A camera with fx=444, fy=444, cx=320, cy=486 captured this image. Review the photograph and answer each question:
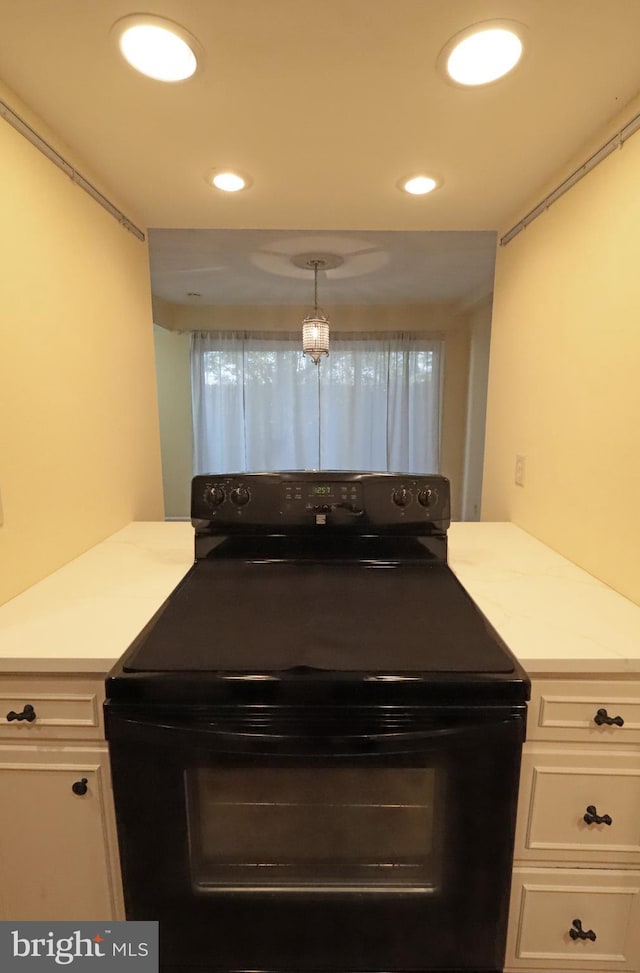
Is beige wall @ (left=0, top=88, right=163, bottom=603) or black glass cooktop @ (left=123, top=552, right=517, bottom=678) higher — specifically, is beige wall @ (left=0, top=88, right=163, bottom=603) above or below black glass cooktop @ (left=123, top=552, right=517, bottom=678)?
above

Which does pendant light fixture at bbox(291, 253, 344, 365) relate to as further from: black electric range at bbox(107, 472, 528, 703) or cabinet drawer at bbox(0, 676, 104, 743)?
cabinet drawer at bbox(0, 676, 104, 743)

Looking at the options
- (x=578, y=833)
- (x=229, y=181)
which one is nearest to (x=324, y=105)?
(x=229, y=181)

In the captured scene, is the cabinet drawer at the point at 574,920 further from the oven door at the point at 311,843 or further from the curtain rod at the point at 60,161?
the curtain rod at the point at 60,161

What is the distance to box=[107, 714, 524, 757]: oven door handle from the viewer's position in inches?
32.3

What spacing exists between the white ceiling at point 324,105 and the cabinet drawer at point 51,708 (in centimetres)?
133

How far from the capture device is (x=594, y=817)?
0.92 metres

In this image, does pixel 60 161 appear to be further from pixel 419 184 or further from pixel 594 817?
pixel 594 817

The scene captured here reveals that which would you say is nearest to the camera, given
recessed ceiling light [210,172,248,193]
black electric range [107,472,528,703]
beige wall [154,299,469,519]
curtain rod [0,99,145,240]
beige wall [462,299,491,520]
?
black electric range [107,472,528,703]

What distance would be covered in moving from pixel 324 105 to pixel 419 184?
51 centimetres

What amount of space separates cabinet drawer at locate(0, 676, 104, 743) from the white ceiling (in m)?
1.33

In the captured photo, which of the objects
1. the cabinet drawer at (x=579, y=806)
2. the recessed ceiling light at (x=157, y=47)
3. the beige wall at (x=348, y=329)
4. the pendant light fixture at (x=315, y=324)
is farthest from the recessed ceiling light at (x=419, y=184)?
the beige wall at (x=348, y=329)

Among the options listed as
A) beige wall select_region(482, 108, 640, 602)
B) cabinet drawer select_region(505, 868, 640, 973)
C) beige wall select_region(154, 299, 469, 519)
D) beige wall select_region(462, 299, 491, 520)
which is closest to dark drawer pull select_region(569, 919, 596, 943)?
cabinet drawer select_region(505, 868, 640, 973)

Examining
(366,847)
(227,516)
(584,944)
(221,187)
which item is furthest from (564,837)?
(221,187)

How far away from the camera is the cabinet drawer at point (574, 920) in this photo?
95 cm
